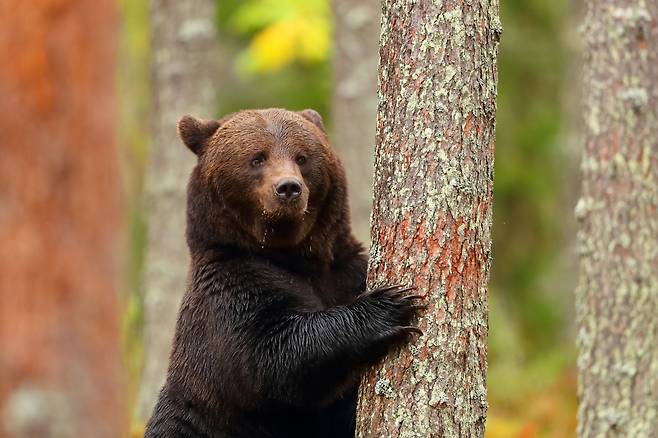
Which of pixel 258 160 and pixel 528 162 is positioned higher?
pixel 528 162

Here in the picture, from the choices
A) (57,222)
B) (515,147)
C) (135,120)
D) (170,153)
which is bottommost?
(57,222)

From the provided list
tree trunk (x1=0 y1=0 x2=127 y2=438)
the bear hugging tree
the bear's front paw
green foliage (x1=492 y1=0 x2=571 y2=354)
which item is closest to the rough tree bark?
the bear's front paw

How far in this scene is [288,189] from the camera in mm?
6270

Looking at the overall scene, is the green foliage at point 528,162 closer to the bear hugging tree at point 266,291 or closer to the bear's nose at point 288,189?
the bear hugging tree at point 266,291

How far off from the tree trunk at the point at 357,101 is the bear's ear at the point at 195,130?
13.5 ft

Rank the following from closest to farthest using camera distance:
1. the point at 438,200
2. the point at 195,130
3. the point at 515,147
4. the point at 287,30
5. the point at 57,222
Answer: the point at 57,222
the point at 438,200
the point at 195,130
the point at 287,30
the point at 515,147

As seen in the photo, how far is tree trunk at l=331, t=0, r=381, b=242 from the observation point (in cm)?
1106

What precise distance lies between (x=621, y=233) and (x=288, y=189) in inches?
94.4

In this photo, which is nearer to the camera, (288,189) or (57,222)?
(57,222)

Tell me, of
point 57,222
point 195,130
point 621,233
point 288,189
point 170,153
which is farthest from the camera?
point 170,153

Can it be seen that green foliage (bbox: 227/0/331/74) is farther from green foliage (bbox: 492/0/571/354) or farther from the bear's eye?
the bear's eye

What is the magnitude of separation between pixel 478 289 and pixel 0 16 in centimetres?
250

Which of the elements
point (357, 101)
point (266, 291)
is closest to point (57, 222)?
point (266, 291)

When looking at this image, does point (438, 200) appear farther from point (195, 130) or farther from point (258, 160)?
point (195, 130)
